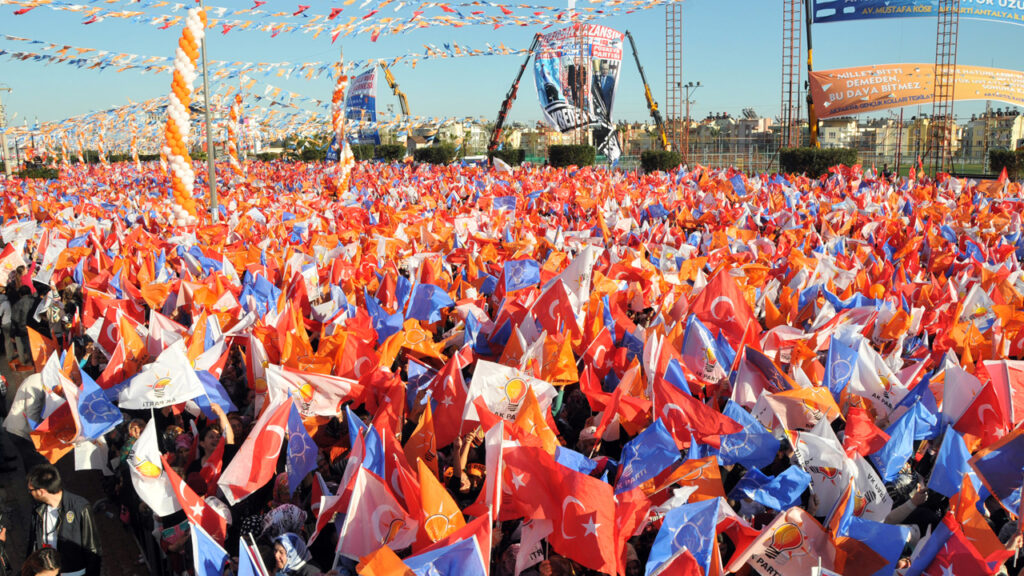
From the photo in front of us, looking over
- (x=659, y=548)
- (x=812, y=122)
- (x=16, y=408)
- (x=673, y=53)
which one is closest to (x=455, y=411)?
(x=659, y=548)

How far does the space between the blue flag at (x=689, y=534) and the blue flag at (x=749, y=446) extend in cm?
100

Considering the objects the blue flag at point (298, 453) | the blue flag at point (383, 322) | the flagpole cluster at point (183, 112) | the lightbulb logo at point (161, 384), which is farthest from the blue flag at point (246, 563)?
the flagpole cluster at point (183, 112)

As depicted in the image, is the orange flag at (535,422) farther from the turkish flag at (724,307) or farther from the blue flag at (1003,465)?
the turkish flag at (724,307)

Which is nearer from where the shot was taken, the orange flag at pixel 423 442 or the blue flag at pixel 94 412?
the orange flag at pixel 423 442

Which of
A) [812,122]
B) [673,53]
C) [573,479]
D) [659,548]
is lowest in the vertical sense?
[659,548]

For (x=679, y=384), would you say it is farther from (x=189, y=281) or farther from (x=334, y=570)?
(x=189, y=281)

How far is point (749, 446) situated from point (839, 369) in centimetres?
127

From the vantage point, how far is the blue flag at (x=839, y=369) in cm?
525

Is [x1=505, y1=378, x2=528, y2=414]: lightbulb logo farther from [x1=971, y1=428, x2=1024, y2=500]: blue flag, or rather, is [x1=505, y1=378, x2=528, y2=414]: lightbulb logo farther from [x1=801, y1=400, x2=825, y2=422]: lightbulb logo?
[x1=971, y1=428, x2=1024, y2=500]: blue flag

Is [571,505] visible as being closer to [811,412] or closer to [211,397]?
[811,412]

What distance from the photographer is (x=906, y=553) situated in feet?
12.6

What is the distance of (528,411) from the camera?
445cm

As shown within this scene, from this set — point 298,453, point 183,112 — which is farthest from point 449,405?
point 183,112

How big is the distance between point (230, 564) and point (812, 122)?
25.4 m
